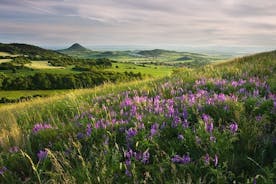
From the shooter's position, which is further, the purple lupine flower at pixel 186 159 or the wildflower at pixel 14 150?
the wildflower at pixel 14 150

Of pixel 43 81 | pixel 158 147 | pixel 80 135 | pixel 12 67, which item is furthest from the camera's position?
pixel 12 67

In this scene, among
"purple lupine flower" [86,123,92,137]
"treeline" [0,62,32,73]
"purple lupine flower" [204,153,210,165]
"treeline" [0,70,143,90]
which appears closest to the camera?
"purple lupine flower" [204,153,210,165]

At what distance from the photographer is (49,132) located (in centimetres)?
525

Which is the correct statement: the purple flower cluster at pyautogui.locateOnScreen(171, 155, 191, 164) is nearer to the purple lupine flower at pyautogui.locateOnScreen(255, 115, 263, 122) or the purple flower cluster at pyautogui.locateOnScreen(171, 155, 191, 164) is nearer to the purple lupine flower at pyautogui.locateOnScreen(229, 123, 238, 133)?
the purple lupine flower at pyautogui.locateOnScreen(229, 123, 238, 133)

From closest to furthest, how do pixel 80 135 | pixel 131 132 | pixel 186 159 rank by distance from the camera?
1. pixel 186 159
2. pixel 131 132
3. pixel 80 135

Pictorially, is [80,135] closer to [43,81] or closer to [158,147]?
[158,147]

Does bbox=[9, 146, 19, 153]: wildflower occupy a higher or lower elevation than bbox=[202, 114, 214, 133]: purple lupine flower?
lower

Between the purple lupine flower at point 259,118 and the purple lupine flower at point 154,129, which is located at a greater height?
the purple lupine flower at point 259,118

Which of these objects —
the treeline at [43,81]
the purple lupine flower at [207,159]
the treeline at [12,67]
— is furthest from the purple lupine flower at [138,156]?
the treeline at [12,67]

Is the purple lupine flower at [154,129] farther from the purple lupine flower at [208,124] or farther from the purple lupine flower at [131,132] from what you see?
the purple lupine flower at [208,124]

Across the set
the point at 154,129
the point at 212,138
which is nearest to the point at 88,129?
the point at 154,129

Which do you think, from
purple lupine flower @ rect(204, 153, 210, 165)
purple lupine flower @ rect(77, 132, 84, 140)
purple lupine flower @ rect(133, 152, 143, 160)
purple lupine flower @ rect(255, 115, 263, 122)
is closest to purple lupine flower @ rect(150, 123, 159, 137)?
purple lupine flower @ rect(133, 152, 143, 160)

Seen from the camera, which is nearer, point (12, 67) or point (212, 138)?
point (212, 138)

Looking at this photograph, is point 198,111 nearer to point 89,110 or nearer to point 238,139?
point 238,139
